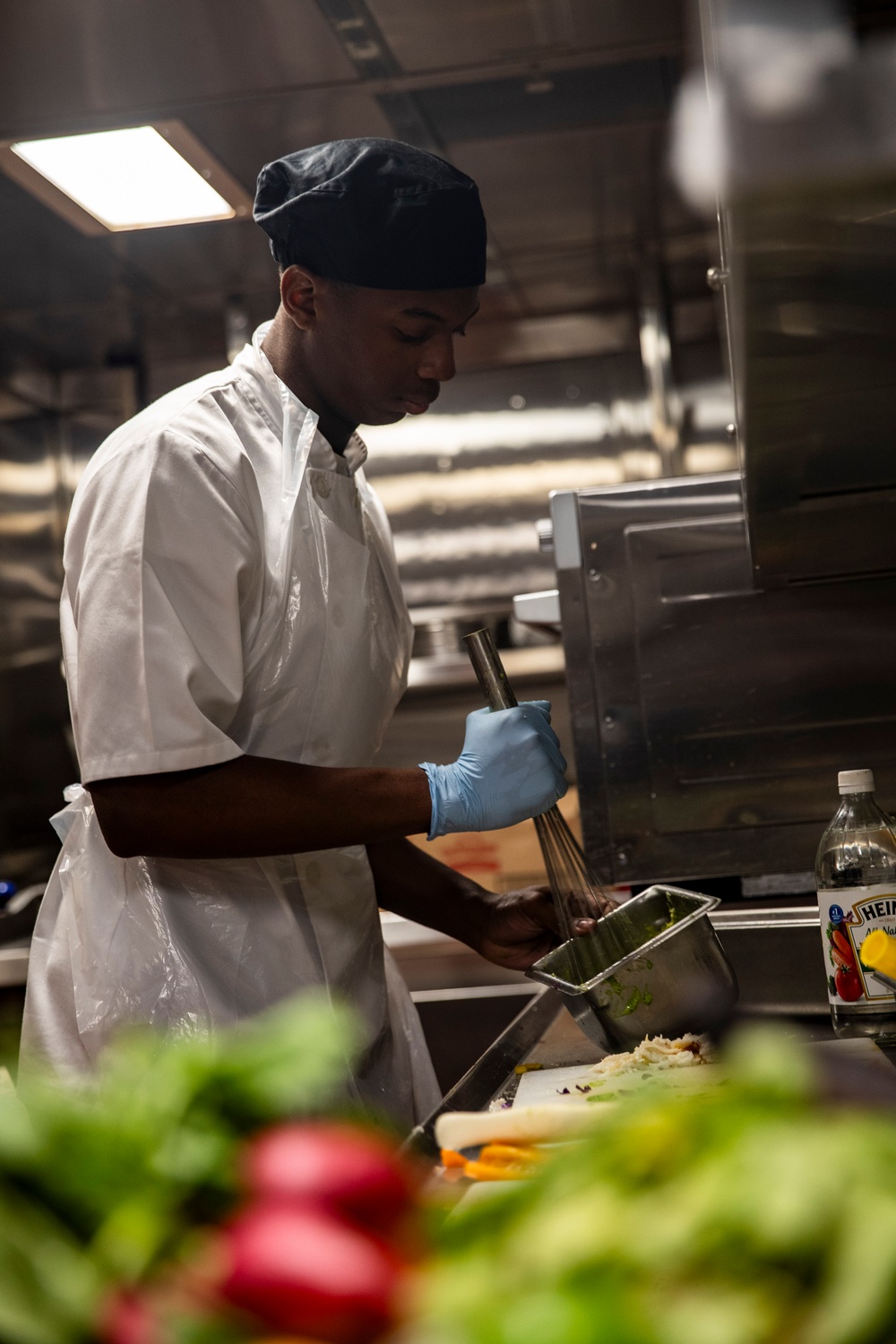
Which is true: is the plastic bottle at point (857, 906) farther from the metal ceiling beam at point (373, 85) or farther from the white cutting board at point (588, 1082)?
the metal ceiling beam at point (373, 85)

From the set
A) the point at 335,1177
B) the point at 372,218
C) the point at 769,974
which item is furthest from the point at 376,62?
Result: the point at 335,1177

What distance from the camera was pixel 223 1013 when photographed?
52.1 inches

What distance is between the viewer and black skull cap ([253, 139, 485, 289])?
1453mm

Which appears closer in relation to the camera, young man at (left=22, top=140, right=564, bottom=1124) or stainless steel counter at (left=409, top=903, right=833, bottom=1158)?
young man at (left=22, top=140, right=564, bottom=1124)

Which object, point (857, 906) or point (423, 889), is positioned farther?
point (423, 889)

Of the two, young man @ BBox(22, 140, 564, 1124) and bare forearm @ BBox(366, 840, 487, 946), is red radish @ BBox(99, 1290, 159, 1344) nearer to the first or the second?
young man @ BBox(22, 140, 564, 1124)

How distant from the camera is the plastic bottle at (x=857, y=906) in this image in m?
1.17

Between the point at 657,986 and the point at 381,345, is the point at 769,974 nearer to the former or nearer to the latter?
the point at 657,986

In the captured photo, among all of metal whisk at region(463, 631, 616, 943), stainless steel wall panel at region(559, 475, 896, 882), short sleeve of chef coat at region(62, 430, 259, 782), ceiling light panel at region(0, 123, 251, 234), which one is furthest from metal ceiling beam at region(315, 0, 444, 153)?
metal whisk at region(463, 631, 616, 943)

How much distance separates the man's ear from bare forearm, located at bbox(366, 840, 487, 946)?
645mm

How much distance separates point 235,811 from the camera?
1.26 m

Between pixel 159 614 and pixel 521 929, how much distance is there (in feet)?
1.95

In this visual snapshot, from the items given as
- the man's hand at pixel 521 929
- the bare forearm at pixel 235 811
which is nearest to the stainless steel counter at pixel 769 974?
the man's hand at pixel 521 929

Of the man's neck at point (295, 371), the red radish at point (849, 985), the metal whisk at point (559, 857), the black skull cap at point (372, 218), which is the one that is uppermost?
the black skull cap at point (372, 218)
